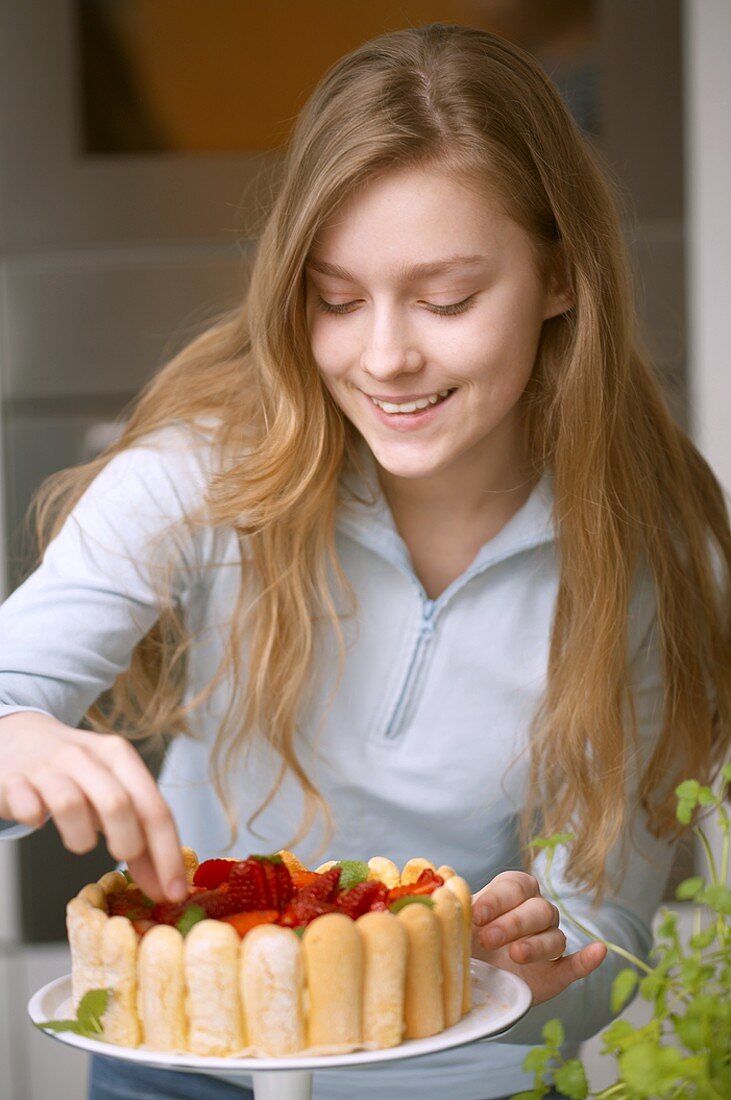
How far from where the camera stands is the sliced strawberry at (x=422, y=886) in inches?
42.2

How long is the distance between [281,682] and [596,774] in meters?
0.36

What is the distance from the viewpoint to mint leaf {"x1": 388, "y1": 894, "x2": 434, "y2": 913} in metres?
1.02

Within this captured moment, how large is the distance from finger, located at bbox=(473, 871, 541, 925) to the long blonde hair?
10.2 inches

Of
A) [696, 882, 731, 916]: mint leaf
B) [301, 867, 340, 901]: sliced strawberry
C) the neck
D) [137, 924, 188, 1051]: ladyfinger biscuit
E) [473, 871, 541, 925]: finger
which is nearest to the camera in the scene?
[696, 882, 731, 916]: mint leaf

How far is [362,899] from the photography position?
1.04 metres

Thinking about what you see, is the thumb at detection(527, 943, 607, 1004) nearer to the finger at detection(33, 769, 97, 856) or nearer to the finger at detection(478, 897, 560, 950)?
the finger at detection(478, 897, 560, 950)

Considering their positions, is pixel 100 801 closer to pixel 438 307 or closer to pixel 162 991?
pixel 162 991

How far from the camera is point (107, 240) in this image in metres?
2.77

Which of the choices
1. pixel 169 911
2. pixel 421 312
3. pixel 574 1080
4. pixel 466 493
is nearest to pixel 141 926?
pixel 169 911

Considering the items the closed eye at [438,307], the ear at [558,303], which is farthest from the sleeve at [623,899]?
the closed eye at [438,307]

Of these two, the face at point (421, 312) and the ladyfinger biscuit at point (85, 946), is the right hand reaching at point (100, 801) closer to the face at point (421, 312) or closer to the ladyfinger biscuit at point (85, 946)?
the ladyfinger biscuit at point (85, 946)

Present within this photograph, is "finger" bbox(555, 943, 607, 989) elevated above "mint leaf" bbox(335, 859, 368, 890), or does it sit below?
below

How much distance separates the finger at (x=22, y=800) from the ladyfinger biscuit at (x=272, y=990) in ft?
0.55

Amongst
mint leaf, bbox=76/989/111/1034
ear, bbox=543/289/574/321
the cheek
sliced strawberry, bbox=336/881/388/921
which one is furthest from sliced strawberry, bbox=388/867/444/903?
ear, bbox=543/289/574/321
